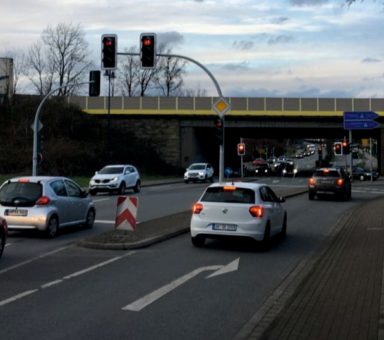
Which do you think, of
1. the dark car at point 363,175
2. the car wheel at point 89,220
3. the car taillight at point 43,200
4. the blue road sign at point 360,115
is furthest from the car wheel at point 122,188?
the dark car at point 363,175

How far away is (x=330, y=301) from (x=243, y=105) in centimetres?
5725

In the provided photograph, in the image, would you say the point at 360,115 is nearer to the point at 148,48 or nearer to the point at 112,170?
the point at 112,170

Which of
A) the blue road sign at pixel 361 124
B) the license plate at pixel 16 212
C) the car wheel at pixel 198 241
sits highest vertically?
the blue road sign at pixel 361 124

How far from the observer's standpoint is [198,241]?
46.8 feet

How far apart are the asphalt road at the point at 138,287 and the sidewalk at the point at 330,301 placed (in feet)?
0.95

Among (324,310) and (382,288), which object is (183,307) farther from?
(382,288)

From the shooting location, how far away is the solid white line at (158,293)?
827 cm

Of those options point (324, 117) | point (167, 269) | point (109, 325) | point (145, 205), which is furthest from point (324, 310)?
point (324, 117)

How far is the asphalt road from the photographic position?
7.22 meters

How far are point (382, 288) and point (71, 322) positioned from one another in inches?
180

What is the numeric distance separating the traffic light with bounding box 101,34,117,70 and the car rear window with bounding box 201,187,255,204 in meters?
10.9

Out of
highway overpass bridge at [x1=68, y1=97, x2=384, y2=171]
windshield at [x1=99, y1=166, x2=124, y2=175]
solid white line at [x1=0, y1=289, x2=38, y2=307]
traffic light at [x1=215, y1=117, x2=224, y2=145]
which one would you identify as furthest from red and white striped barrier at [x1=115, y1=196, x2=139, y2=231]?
highway overpass bridge at [x1=68, y1=97, x2=384, y2=171]

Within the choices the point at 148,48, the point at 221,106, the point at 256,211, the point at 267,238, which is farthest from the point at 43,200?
the point at 221,106

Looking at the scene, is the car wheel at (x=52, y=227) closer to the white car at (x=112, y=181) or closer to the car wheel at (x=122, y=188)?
the white car at (x=112, y=181)
